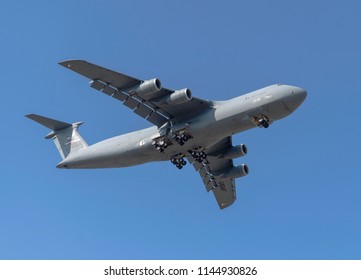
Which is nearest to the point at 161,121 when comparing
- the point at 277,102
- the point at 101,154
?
the point at 101,154

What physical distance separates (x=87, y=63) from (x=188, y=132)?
221 inches

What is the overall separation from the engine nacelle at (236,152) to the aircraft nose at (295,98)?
5.11 metres

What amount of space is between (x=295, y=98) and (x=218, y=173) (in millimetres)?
8422

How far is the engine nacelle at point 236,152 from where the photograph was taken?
29.4 metres

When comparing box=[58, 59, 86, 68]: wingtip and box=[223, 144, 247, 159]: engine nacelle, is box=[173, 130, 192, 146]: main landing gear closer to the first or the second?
box=[223, 144, 247, 159]: engine nacelle

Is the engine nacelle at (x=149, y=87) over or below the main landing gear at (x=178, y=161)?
over

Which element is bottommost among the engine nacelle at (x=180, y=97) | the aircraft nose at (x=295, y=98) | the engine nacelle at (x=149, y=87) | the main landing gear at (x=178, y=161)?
the main landing gear at (x=178, y=161)

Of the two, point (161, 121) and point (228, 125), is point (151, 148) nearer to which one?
point (161, 121)

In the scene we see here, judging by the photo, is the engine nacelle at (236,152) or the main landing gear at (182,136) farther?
the engine nacelle at (236,152)

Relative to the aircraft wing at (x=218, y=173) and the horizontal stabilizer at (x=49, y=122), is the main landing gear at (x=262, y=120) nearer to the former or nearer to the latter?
the aircraft wing at (x=218, y=173)

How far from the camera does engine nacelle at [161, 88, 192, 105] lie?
25328 mm

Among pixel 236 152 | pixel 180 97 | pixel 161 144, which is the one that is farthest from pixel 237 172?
pixel 180 97

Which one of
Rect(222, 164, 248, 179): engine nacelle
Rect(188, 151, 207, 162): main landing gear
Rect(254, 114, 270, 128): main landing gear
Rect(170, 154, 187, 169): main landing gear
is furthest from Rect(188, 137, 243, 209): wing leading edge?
Rect(254, 114, 270, 128): main landing gear

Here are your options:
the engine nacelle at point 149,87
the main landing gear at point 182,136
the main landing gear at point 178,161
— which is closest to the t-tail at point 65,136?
the main landing gear at point 178,161
